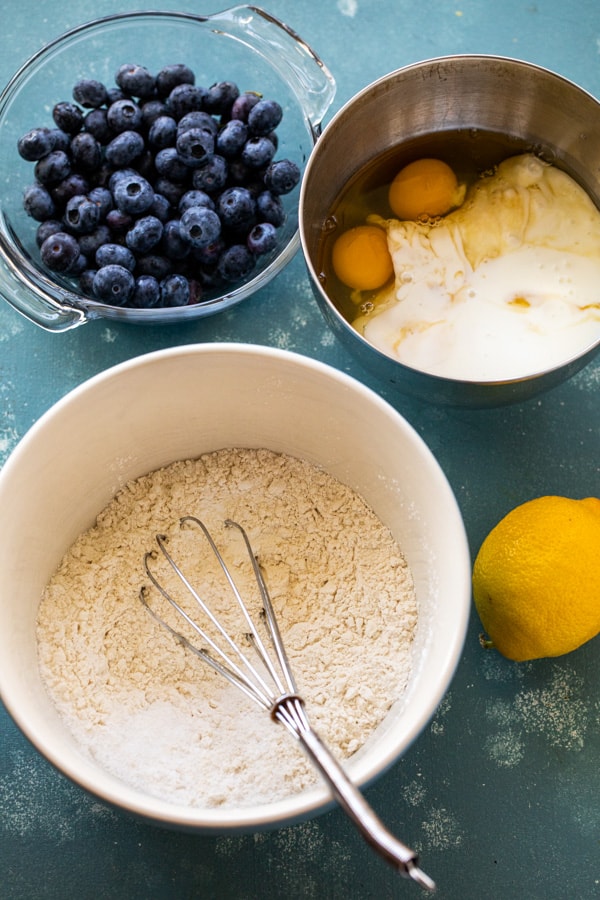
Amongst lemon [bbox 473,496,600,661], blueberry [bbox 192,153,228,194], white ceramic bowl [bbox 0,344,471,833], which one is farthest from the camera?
blueberry [bbox 192,153,228,194]

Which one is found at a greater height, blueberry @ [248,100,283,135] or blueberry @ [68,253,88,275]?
blueberry @ [248,100,283,135]

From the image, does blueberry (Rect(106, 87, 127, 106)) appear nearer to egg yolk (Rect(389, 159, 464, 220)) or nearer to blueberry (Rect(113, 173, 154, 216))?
blueberry (Rect(113, 173, 154, 216))

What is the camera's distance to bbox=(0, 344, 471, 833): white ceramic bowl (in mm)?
599

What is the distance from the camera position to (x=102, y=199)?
808 mm

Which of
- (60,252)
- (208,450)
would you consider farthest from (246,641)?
(60,252)

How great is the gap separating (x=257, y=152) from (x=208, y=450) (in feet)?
0.94

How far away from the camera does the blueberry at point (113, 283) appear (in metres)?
0.78

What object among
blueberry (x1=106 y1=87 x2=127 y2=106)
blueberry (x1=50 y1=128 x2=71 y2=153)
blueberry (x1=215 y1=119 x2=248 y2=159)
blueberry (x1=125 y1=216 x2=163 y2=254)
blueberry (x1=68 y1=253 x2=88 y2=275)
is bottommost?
blueberry (x1=68 y1=253 x2=88 y2=275)

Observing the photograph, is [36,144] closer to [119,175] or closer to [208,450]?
[119,175]

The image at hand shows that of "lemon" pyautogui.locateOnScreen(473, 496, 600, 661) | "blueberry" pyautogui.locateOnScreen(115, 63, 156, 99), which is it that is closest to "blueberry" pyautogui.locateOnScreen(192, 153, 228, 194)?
"blueberry" pyautogui.locateOnScreen(115, 63, 156, 99)

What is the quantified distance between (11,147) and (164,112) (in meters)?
0.16

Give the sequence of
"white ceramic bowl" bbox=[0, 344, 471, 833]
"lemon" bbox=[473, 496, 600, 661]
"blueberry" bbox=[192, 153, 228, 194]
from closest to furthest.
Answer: "white ceramic bowl" bbox=[0, 344, 471, 833] → "lemon" bbox=[473, 496, 600, 661] → "blueberry" bbox=[192, 153, 228, 194]

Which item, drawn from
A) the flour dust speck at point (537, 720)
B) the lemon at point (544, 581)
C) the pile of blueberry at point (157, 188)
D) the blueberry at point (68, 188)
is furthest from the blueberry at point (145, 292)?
the flour dust speck at point (537, 720)

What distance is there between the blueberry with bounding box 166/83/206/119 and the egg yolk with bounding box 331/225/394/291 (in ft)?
0.64
